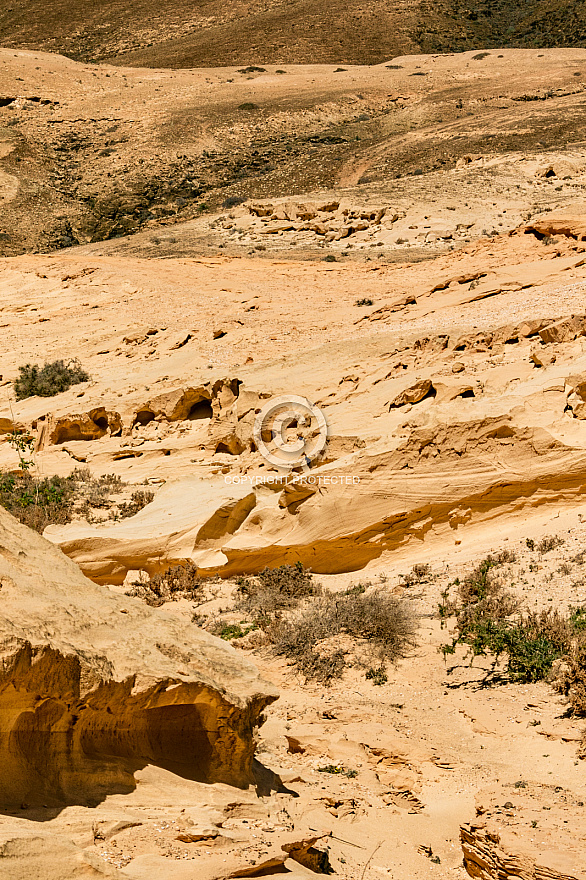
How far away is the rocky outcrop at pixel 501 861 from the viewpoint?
3.75m

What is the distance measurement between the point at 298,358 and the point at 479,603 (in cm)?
658

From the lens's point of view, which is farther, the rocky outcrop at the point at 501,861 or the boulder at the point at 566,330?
the boulder at the point at 566,330

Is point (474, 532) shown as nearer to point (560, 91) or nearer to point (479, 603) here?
point (479, 603)

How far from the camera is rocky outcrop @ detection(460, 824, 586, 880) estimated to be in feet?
12.3

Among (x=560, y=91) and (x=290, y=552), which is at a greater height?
(x=560, y=91)

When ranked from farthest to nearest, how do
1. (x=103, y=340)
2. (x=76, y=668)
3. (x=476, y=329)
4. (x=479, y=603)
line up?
(x=103, y=340) < (x=476, y=329) < (x=479, y=603) < (x=76, y=668)

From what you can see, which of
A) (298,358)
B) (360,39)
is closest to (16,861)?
(298,358)

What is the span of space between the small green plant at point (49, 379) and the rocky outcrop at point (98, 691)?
1028 cm

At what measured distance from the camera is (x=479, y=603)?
22.7 feet

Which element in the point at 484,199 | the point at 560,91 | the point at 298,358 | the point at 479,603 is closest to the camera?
the point at 479,603

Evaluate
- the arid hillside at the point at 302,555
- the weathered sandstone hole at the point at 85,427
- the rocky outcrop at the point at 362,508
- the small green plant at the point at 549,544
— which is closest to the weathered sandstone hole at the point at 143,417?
the arid hillside at the point at 302,555

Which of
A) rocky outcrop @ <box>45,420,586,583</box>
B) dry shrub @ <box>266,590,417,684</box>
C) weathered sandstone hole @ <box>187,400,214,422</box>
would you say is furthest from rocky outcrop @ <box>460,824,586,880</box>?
weathered sandstone hole @ <box>187,400,214,422</box>

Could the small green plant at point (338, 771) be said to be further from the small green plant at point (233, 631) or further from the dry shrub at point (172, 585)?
the dry shrub at point (172, 585)
